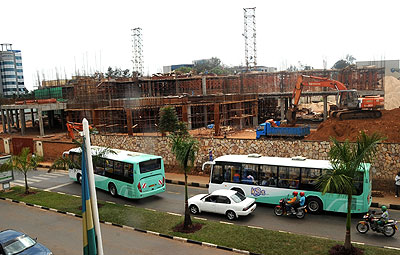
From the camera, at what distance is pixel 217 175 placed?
16312 millimetres

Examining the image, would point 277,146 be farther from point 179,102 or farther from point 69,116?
point 69,116

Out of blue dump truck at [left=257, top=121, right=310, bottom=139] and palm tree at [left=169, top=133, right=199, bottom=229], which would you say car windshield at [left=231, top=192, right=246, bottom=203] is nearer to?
palm tree at [left=169, top=133, right=199, bottom=229]

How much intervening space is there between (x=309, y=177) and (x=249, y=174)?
104 inches

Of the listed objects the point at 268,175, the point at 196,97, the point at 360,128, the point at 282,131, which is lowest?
the point at 268,175

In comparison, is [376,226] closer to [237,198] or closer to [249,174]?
[237,198]

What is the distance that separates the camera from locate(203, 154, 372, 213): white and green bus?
520 inches

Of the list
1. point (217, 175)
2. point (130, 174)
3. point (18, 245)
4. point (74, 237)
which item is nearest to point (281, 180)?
point (217, 175)

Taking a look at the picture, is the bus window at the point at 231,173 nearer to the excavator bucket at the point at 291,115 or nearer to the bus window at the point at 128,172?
the bus window at the point at 128,172

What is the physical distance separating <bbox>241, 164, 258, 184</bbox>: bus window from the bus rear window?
13.8 ft

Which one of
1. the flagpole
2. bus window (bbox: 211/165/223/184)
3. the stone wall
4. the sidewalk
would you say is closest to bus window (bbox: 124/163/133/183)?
bus window (bbox: 211/165/223/184)

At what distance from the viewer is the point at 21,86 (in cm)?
9819

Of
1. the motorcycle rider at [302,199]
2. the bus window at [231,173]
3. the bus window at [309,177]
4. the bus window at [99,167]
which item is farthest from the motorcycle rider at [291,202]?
the bus window at [99,167]

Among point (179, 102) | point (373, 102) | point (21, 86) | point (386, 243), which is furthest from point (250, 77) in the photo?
point (21, 86)

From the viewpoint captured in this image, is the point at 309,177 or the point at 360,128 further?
the point at 360,128
